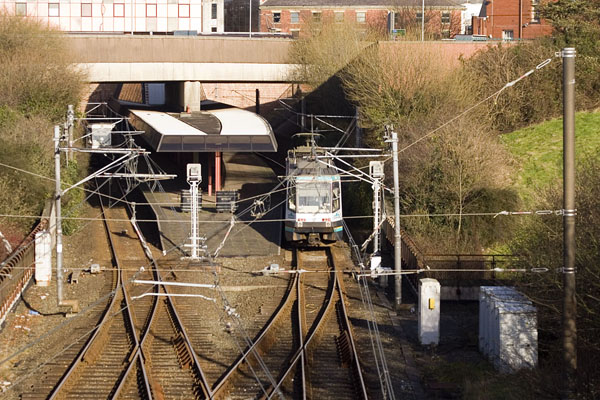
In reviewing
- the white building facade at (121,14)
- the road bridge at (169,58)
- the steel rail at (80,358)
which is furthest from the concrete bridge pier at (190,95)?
the steel rail at (80,358)

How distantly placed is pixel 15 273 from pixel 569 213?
16236 mm

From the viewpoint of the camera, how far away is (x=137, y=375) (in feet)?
58.3

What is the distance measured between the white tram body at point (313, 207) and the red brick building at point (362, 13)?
39319 millimetres

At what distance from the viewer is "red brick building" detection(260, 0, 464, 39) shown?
69.4m

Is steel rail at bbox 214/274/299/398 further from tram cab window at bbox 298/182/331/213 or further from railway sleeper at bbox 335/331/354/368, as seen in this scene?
tram cab window at bbox 298/182/331/213

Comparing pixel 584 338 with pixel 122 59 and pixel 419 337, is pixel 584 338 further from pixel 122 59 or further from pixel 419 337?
pixel 122 59

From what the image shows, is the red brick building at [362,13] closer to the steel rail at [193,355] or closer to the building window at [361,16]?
the building window at [361,16]

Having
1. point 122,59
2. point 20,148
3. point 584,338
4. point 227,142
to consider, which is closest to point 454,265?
point 584,338

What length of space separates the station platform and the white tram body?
1171mm

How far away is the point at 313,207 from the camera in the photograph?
29.7 meters

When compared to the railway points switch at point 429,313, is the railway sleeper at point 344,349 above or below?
below

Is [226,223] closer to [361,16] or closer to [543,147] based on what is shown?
[543,147]

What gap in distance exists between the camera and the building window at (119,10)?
62862 millimetres

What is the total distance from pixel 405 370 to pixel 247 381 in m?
3.30
